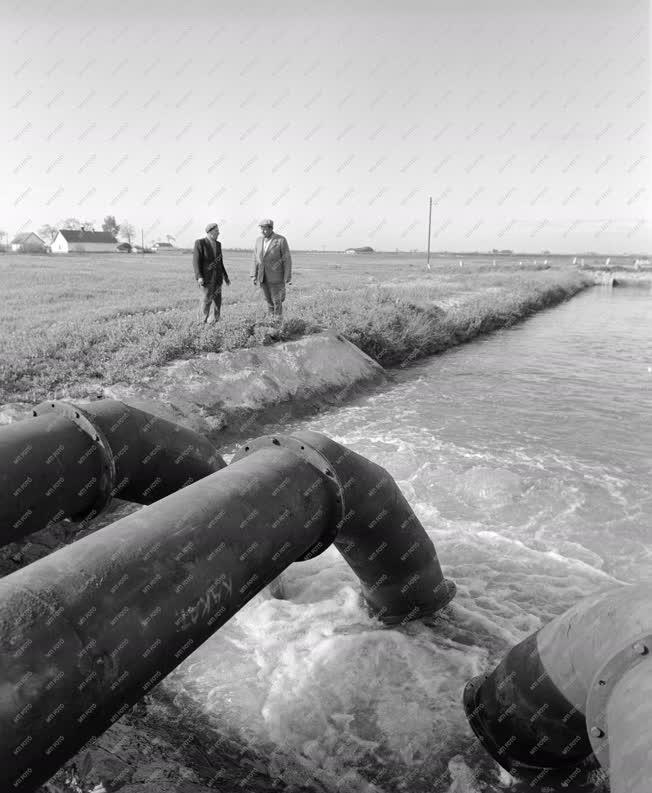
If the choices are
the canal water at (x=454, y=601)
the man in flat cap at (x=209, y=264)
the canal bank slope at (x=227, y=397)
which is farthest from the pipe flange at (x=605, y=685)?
the man in flat cap at (x=209, y=264)

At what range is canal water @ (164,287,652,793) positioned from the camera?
123 inches

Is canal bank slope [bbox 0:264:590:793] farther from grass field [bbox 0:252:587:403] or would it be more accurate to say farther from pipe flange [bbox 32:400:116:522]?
pipe flange [bbox 32:400:116:522]

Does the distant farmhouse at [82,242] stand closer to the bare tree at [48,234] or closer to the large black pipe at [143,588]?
the bare tree at [48,234]

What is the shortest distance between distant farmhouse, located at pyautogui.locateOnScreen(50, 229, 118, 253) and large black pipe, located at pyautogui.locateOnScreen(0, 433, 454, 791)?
3510 inches

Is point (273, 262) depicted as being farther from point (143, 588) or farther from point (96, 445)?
point (143, 588)

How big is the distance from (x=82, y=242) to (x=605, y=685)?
9412 cm

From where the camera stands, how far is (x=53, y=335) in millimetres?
9922

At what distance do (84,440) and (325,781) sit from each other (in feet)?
7.47

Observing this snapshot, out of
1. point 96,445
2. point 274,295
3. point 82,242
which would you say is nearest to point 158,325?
point 274,295

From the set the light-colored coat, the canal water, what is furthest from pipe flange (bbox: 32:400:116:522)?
the light-colored coat

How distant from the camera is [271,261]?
1123 cm

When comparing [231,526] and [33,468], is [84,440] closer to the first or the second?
[33,468]

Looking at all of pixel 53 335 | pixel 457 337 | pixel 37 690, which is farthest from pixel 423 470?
pixel 457 337

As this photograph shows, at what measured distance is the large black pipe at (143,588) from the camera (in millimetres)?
1714
